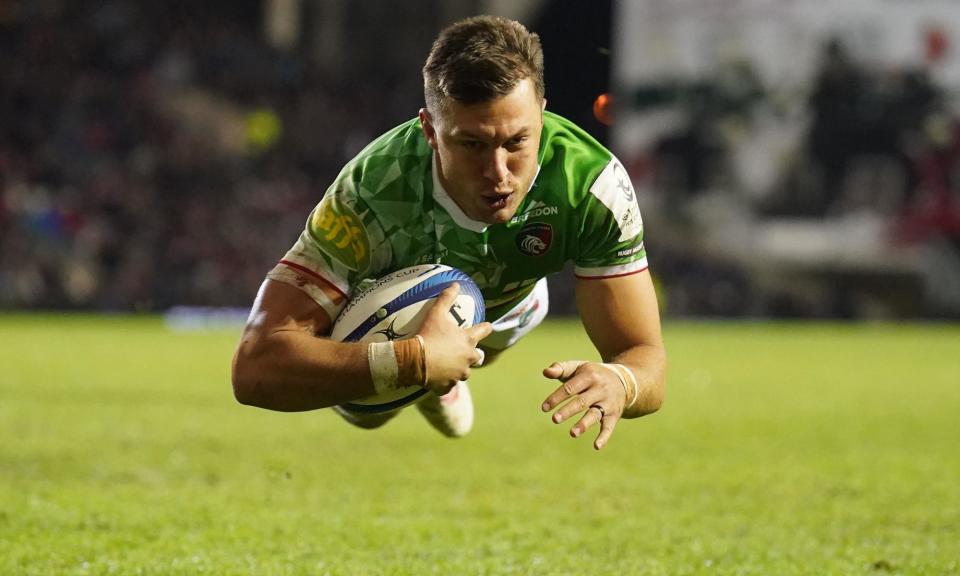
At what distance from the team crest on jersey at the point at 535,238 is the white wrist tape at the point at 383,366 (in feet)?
2.77

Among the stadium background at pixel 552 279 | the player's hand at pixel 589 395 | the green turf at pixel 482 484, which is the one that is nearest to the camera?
the player's hand at pixel 589 395

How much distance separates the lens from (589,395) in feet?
13.4

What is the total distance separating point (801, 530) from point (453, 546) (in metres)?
1.72

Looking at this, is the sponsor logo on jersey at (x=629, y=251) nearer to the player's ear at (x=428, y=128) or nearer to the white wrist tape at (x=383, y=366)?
the player's ear at (x=428, y=128)

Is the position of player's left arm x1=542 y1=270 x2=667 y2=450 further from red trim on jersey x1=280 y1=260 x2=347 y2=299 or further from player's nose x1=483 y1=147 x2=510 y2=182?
red trim on jersey x1=280 y1=260 x2=347 y2=299

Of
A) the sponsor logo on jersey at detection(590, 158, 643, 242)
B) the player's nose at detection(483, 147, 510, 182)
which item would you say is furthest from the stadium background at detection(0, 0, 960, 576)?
the player's nose at detection(483, 147, 510, 182)

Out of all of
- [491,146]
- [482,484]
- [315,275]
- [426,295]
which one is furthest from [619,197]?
[482,484]

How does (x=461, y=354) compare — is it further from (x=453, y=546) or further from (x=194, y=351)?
(x=194, y=351)

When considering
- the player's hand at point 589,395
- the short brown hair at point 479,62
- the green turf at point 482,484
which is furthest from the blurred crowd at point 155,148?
the player's hand at point 589,395

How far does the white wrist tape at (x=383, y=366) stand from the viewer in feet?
13.7

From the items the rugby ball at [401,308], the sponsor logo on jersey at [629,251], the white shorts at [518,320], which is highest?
the sponsor logo on jersey at [629,251]

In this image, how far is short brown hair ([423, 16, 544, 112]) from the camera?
4.24 meters

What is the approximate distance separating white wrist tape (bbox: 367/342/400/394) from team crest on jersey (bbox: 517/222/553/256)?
84 centimetres

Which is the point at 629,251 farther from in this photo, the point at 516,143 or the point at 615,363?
the point at 516,143
